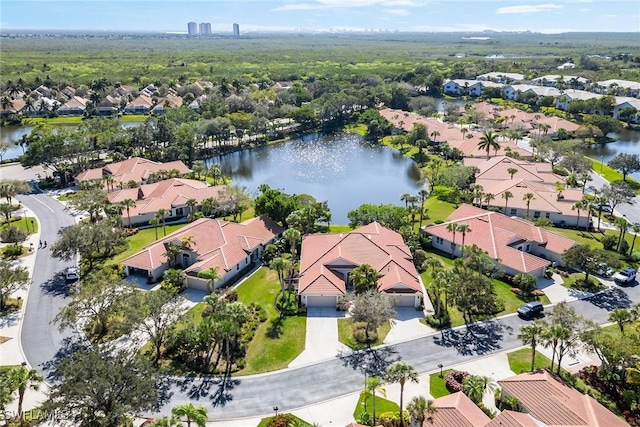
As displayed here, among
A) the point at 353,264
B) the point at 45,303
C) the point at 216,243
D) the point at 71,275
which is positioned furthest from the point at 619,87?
the point at 45,303

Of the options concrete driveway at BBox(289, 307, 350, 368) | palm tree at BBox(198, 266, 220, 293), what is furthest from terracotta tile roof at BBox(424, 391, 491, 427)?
palm tree at BBox(198, 266, 220, 293)

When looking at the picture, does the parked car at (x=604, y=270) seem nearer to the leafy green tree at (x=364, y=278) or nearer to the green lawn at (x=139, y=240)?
the leafy green tree at (x=364, y=278)

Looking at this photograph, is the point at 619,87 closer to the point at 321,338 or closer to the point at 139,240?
the point at 321,338

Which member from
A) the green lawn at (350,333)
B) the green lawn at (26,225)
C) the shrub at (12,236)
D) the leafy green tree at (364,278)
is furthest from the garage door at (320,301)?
the green lawn at (26,225)

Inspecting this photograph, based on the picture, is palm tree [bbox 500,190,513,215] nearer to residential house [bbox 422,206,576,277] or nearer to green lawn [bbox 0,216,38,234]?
residential house [bbox 422,206,576,277]

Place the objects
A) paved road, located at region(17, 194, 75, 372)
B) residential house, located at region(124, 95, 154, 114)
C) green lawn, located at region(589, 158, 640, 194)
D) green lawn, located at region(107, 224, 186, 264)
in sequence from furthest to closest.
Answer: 1. residential house, located at region(124, 95, 154, 114)
2. green lawn, located at region(589, 158, 640, 194)
3. green lawn, located at region(107, 224, 186, 264)
4. paved road, located at region(17, 194, 75, 372)

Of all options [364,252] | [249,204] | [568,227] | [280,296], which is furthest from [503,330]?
[249,204]
